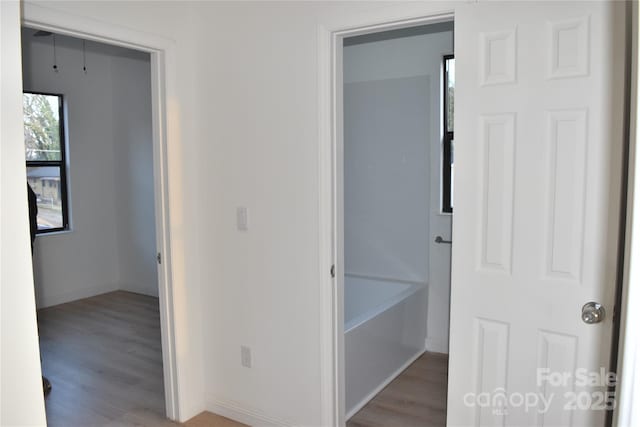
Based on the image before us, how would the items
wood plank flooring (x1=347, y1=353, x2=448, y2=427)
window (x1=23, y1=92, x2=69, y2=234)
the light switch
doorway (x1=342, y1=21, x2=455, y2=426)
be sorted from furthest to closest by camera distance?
window (x1=23, y1=92, x2=69, y2=234)
doorway (x1=342, y1=21, x2=455, y2=426)
wood plank flooring (x1=347, y1=353, x2=448, y2=427)
the light switch

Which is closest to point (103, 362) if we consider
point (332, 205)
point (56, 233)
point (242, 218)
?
point (242, 218)

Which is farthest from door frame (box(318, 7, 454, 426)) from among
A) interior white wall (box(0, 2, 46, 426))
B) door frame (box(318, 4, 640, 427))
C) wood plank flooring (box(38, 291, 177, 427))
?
interior white wall (box(0, 2, 46, 426))

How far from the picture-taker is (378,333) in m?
3.21

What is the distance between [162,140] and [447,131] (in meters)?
2.07

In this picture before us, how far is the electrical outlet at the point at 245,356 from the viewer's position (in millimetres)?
2770

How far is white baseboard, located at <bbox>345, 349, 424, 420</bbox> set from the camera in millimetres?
2939

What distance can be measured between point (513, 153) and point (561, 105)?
23 cm

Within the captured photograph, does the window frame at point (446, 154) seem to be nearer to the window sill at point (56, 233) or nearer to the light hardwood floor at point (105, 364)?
the light hardwood floor at point (105, 364)

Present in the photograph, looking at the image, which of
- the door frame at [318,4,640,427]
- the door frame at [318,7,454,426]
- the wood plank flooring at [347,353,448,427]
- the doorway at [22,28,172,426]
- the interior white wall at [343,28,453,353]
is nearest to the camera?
the door frame at [318,4,640,427]

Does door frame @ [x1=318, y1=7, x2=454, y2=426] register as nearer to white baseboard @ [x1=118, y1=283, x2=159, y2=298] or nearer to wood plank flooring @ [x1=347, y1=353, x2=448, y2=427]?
wood plank flooring @ [x1=347, y1=353, x2=448, y2=427]

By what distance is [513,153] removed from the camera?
1938 mm

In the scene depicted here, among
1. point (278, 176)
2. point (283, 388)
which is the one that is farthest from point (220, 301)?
point (278, 176)

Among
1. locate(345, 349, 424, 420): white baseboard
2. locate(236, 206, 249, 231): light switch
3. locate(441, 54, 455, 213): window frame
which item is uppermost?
locate(441, 54, 455, 213): window frame

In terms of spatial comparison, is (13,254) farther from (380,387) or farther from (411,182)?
(411,182)
